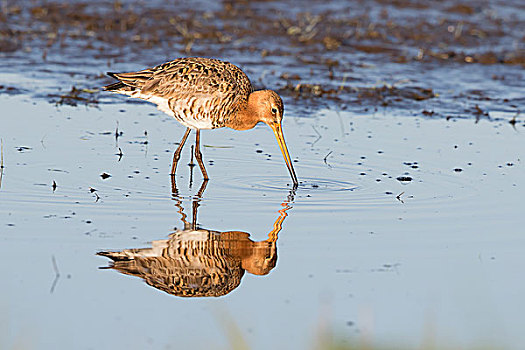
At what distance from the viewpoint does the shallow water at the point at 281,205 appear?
231 inches

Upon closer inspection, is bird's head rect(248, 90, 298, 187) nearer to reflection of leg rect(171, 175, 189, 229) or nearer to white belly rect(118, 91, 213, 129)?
white belly rect(118, 91, 213, 129)

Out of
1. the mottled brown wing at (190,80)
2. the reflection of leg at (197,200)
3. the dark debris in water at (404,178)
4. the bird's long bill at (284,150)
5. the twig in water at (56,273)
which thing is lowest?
the twig in water at (56,273)

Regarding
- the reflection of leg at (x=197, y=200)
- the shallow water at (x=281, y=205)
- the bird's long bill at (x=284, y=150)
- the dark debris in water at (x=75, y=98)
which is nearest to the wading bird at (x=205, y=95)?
the bird's long bill at (x=284, y=150)

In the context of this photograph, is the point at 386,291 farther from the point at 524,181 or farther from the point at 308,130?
the point at 308,130

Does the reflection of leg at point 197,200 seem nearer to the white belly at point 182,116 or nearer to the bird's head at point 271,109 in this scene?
the white belly at point 182,116

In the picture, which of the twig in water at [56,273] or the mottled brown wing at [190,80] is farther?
the mottled brown wing at [190,80]

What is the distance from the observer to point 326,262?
6.91 meters

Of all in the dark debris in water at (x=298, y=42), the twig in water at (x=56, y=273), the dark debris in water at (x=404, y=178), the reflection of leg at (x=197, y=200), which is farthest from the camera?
the dark debris in water at (x=298, y=42)

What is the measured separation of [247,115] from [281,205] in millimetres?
1446

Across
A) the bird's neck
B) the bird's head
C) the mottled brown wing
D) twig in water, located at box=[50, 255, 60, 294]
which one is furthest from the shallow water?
the mottled brown wing

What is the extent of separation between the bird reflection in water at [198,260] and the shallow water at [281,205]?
33 millimetres

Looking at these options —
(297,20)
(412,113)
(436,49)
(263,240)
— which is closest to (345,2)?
(297,20)

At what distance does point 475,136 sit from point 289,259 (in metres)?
4.81

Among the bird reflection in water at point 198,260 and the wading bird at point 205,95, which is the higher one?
the wading bird at point 205,95
